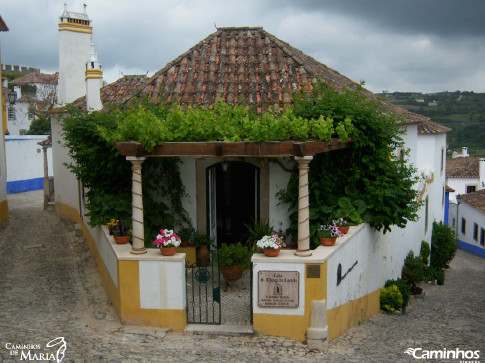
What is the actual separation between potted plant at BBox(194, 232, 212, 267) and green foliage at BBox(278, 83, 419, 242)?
242 cm

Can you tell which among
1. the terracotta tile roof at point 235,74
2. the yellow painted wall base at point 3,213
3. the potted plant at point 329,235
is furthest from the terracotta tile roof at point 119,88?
the potted plant at point 329,235

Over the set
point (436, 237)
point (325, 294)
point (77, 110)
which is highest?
point (77, 110)

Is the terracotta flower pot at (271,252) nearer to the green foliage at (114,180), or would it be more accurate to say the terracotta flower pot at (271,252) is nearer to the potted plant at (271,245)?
the potted plant at (271,245)

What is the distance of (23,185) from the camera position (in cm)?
2902

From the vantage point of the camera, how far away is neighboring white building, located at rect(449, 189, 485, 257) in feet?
108

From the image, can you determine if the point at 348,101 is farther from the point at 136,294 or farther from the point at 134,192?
the point at 136,294

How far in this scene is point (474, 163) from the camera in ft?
139

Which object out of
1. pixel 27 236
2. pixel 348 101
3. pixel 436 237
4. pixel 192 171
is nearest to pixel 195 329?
pixel 192 171

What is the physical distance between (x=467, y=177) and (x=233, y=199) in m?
35.4

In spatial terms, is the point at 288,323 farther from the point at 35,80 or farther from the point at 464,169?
the point at 35,80

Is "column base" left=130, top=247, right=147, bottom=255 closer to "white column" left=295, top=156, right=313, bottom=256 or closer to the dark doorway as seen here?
"white column" left=295, top=156, right=313, bottom=256

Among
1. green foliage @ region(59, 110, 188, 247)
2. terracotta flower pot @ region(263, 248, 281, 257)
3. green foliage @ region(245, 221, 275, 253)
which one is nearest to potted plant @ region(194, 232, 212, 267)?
green foliage @ region(59, 110, 188, 247)

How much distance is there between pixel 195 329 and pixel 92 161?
4317mm

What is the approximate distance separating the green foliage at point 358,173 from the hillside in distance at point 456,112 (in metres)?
54.4
